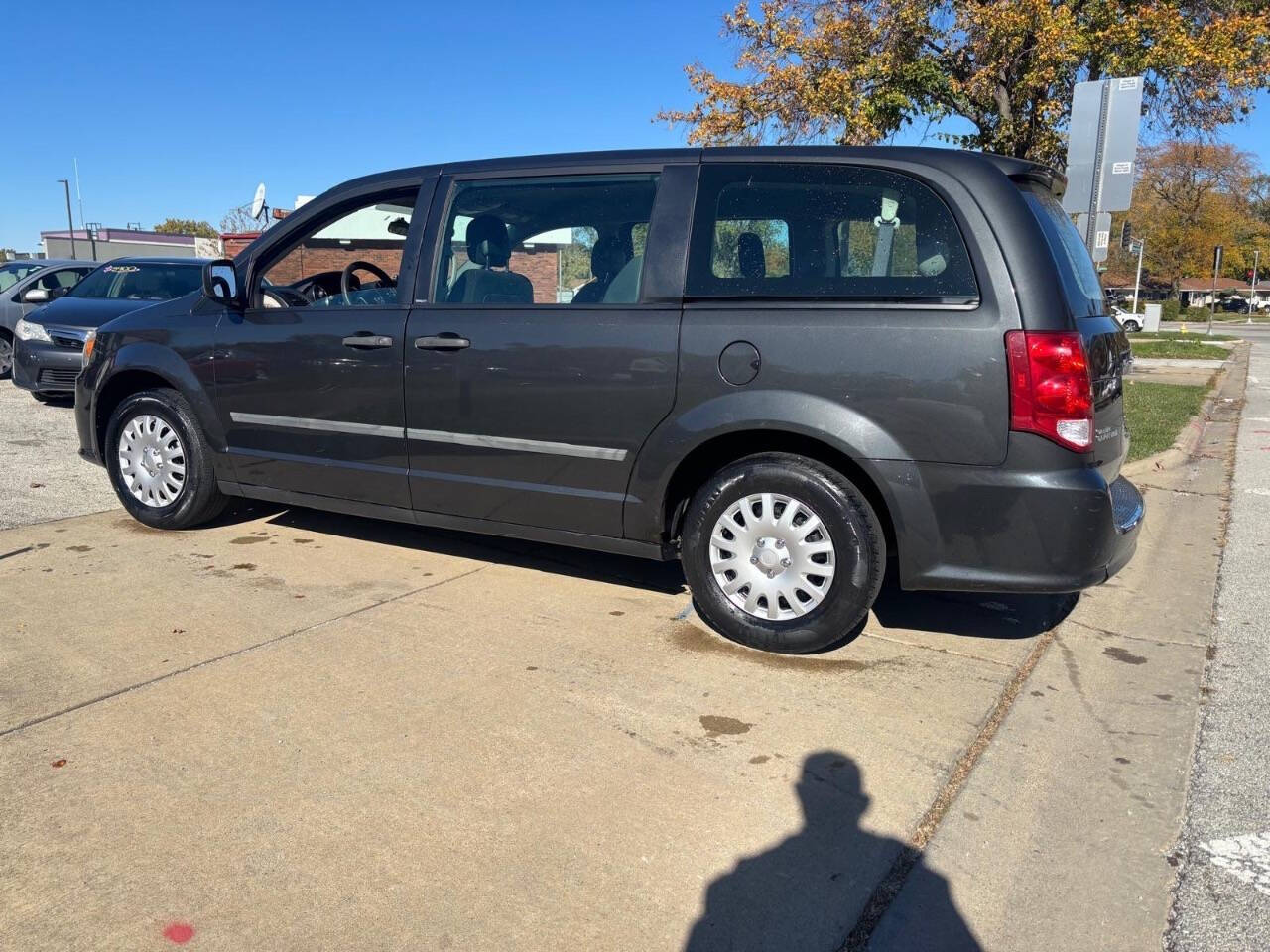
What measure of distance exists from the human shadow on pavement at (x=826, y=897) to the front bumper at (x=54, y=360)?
9310 mm

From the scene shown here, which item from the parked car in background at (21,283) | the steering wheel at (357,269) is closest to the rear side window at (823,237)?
the steering wheel at (357,269)

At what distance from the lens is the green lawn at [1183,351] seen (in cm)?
2314

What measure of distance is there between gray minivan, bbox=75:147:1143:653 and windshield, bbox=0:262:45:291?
10.3 m

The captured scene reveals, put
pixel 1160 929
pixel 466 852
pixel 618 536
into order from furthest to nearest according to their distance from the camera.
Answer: pixel 618 536 → pixel 466 852 → pixel 1160 929

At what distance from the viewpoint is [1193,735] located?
3379mm

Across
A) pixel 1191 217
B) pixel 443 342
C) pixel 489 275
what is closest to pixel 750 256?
pixel 489 275

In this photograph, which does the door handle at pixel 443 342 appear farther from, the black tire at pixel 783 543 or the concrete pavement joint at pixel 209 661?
the black tire at pixel 783 543

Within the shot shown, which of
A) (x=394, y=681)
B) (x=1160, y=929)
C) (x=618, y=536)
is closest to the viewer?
(x=1160, y=929)

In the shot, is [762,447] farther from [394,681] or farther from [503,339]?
[394,681]

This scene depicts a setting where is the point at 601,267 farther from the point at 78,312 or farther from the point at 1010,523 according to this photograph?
the point at 78,312

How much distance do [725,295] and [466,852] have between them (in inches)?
91.2

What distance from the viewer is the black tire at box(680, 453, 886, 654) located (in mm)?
3779

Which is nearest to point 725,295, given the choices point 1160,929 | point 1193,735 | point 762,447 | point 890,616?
point 762,447

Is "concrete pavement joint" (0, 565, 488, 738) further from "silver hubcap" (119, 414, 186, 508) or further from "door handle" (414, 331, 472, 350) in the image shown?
"silver hubcap" (119, 414, 186, 508)
